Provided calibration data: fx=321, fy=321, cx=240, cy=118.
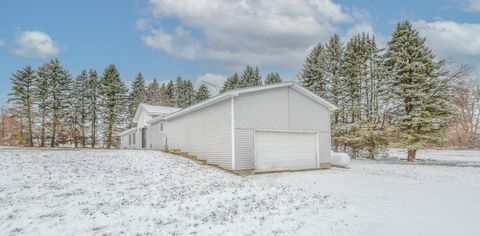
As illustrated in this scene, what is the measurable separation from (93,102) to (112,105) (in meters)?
2.91

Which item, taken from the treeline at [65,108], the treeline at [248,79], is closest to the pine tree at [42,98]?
the treeline at [65,108]

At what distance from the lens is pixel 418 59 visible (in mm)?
25719

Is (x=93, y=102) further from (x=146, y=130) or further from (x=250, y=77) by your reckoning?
(x=250, y=77)

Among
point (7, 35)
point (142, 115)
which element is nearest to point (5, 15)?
point (7, 35)

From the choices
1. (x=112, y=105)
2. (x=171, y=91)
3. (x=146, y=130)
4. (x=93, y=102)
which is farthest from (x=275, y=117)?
(x=171, y=91)

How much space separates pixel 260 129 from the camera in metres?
16.7

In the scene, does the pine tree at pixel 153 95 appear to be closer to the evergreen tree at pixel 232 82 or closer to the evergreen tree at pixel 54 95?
the evergreen tree at pixel 232 82

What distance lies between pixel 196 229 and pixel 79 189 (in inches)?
181

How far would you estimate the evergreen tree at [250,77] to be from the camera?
160 ft

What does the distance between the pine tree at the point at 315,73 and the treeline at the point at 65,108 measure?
881 inches

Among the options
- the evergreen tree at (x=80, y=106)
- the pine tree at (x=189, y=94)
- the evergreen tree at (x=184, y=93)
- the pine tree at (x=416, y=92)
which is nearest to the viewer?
the pine tree at (x=416, y=92)

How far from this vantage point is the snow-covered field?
6327 mm

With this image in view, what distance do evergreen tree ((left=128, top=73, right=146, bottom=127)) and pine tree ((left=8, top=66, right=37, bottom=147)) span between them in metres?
12.3

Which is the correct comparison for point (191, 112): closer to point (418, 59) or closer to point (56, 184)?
point (56, 184)
